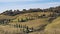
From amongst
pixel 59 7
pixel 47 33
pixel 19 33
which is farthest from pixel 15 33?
pixel 59 7

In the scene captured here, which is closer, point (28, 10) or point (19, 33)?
point (19, 33)

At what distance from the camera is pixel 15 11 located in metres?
81.8

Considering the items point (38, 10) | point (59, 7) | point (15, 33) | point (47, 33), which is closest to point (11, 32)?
point (15, 33)

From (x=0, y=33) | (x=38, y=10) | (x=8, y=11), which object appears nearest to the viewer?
(x=0, y=33)

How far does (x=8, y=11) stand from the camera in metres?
83.4

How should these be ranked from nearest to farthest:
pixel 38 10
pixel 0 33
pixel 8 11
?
1. pixel 0 33
2. pixel 38 10
3. pixel 8 11

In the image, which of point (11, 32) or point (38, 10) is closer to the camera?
point (11, 32)

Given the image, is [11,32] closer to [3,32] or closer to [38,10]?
[3,32]

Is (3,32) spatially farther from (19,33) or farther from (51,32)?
(51,32)

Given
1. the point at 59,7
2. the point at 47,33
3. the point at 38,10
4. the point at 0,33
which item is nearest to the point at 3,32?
the point at 0,33

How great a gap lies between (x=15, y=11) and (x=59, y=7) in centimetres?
1489

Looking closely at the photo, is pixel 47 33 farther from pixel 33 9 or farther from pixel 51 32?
pixel 33 9

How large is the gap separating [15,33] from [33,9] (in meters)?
49.7

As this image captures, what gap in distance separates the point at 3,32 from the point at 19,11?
4976 cm
